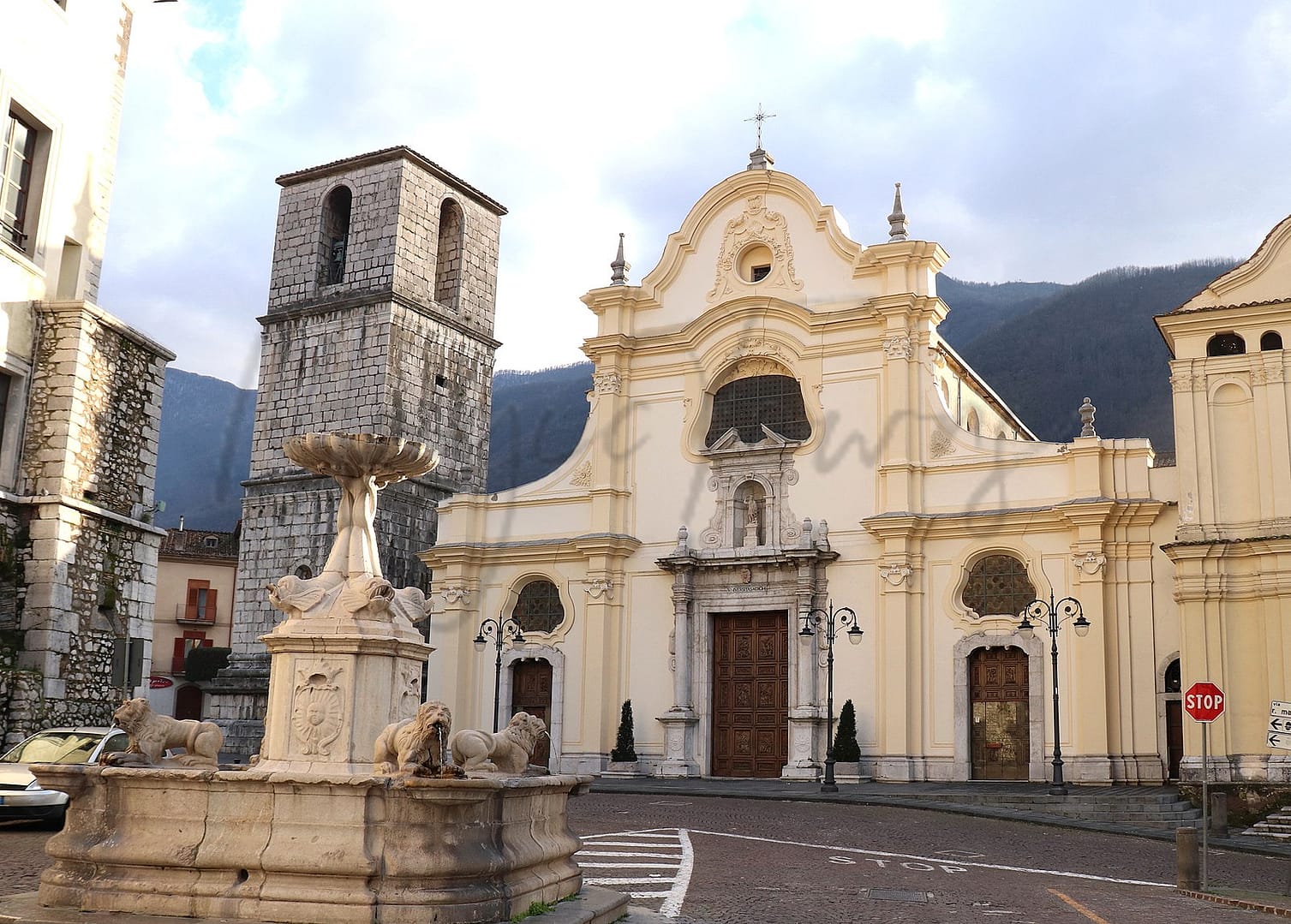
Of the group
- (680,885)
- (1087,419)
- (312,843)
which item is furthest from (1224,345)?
(312,843)

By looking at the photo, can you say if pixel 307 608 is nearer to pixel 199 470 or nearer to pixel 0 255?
pixel 0 255

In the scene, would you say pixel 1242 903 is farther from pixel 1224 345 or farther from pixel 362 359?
pixel 362 359

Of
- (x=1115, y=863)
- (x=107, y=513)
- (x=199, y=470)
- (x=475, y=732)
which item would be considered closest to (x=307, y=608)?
(x=475, y=732)

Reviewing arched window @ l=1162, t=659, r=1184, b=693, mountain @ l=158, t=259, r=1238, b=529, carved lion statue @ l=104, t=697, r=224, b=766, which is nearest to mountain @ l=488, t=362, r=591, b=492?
mountain @ l=158, t=259, r=1238, b=529

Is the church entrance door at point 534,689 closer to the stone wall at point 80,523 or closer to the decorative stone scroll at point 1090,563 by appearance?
the stone wall at point 80,523

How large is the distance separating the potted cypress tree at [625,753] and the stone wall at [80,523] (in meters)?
11.6

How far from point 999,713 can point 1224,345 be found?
8.66 m

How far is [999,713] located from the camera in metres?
27.2

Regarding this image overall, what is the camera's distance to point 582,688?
101ft

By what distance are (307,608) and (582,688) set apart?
70.9 feet

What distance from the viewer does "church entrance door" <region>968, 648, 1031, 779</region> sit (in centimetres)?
2684

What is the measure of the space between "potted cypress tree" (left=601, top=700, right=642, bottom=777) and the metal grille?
684cm

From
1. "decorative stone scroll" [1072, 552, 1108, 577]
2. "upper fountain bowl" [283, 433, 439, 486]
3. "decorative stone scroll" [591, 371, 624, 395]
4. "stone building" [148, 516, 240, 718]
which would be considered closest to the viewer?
"upper fountain bowl" [283, 433, 439, 486]

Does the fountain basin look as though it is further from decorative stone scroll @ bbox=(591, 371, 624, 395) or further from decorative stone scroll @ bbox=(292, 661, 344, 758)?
decorative stone scroll @ bbox=(591, 371, 624, 395)
